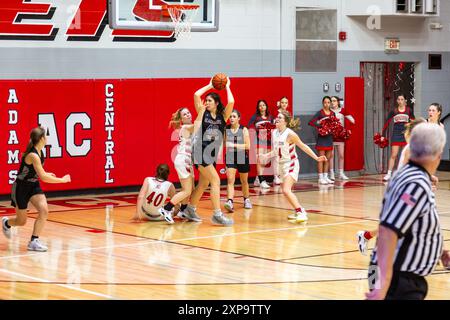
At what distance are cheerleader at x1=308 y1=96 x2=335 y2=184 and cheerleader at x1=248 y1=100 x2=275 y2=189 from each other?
1374 millimetres

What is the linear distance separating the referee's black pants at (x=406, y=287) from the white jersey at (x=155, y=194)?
8.68 metres

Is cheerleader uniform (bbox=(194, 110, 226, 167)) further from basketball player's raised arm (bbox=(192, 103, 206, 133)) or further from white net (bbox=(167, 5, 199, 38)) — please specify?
white net (bbox=(167, 5, 199, 38))

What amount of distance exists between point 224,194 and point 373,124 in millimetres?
6143

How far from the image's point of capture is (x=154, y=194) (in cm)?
1389

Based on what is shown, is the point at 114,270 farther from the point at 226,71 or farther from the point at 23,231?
the point at 226,71

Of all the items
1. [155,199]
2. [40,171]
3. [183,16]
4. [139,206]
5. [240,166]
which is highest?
[183,16]

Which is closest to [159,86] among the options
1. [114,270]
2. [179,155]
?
[179,155]

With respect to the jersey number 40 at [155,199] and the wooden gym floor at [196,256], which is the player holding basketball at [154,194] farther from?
the wooden gym floor at [196,256]

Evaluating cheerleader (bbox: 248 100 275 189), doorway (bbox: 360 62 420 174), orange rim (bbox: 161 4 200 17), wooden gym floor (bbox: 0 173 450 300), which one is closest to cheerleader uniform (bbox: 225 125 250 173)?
wooden gym floor (bbox: 0 173 450 300)

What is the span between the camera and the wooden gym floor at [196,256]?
30.7ft

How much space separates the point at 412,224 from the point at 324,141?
1502cm

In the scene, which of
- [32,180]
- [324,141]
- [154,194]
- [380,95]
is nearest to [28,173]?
[32,180]

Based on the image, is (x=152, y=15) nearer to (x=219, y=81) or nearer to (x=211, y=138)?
(x=219, y=81)

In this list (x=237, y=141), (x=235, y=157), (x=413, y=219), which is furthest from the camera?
(x=235, y=157)
